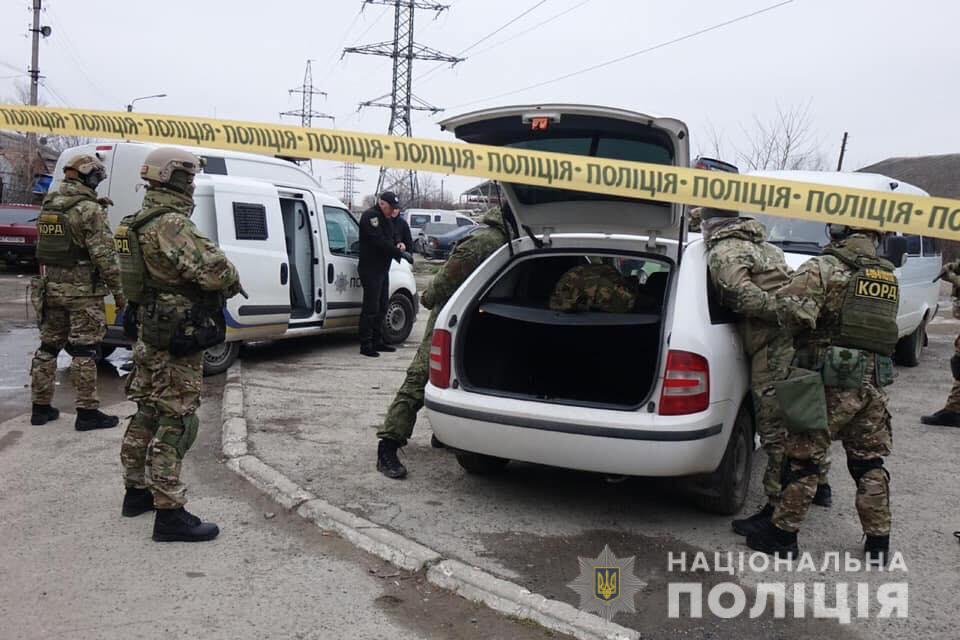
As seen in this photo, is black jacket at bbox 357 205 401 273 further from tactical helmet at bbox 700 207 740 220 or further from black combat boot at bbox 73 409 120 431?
tactical helmet at bbox 700 207 740 220

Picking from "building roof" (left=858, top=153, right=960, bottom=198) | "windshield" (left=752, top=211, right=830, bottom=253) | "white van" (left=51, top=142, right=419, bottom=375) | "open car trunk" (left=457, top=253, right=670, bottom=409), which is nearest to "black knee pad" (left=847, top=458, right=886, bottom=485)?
"open car trunk" (left=457, top=253, right=670, bottom=409)

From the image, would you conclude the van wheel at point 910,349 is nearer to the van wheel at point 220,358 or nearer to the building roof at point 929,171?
the van wheel at point 220,358

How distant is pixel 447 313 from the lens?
4590 millimetres

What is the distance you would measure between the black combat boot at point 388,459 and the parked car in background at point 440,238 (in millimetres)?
24220

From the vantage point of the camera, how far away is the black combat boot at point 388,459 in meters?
4.98

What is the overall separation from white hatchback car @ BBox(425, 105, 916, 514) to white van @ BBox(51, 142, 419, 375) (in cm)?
322

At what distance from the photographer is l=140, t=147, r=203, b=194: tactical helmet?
3.97 meters

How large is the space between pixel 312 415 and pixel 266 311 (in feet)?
6.58

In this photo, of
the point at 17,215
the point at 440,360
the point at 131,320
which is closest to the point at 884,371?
the point at 440,360

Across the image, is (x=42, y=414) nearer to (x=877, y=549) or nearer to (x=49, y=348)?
(x=49, y=348)

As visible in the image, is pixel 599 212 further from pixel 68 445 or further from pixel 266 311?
pixel 266 311

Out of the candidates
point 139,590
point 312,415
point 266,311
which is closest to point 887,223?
point 139,590

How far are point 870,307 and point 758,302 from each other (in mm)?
533

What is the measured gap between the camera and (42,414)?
5.95m
